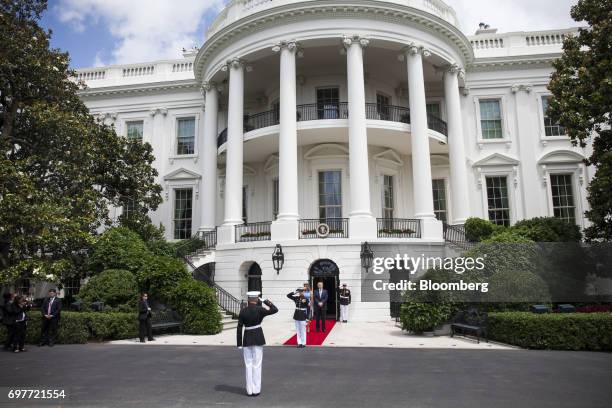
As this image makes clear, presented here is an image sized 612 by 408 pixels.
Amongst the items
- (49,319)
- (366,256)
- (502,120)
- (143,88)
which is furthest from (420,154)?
(143,88)

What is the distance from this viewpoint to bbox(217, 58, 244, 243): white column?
66.0ft

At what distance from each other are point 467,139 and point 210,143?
1301cm

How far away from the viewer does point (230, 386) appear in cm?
769

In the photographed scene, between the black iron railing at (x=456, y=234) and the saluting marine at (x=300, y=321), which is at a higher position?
the black iron railing at (x=456, y=234)

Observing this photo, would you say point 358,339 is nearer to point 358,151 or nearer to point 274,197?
point 358,151

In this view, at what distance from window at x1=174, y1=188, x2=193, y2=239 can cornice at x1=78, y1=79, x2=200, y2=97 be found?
19.2 ft

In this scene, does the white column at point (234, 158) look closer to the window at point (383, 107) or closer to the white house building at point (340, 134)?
the white house building at point (340, 134)

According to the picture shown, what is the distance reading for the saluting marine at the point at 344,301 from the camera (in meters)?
16.8

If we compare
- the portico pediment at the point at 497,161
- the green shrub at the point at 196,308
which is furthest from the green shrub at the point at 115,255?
the portico pediment at the point at 497,161

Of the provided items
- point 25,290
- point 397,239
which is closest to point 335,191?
point 397,239

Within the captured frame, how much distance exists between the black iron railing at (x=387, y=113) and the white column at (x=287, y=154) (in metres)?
4.21

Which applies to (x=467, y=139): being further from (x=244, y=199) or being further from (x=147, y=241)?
(x=147, y=241)

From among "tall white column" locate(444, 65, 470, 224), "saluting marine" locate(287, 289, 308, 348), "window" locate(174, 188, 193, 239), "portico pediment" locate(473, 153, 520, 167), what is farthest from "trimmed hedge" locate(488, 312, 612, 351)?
"window" locate(174, 188, 193, 239)

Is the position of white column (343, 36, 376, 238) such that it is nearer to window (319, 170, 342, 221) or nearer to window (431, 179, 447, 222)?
window (319, 170, 342, 221)
